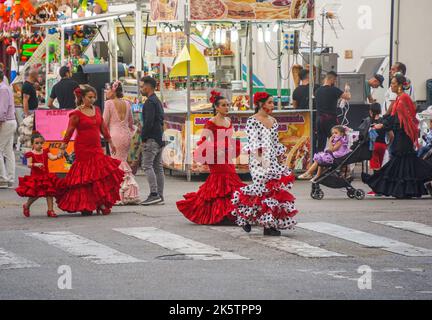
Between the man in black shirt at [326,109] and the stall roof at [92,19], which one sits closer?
the man in black shirt at [326,109]

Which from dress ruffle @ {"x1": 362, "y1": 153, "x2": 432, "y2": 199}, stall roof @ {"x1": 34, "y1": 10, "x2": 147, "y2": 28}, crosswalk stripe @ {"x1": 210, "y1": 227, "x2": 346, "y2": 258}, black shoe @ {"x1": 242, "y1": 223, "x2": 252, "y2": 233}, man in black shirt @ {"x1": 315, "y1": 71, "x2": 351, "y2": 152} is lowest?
crosswalk stripe @ {"x1": 210, "y1": 227, "x2": 346, "y2": 258}

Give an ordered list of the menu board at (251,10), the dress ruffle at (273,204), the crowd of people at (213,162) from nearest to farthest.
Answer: the dress ruffle at (273,204) → the crowd of people at (213,162) → the menu board at (251,10)

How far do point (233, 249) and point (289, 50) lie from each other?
40.6 ft

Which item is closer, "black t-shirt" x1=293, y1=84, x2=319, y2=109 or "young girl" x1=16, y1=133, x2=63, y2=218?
"young girl" x1=16, y1=133, x2=63, y2=218

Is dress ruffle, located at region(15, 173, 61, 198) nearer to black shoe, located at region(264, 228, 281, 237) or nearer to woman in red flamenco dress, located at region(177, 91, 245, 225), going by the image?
woman in red flamenco dress, located at region(177, 91, 245, 225)

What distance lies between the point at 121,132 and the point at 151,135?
51cm

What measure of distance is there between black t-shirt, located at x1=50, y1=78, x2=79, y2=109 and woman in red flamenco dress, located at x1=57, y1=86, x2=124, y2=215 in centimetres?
691

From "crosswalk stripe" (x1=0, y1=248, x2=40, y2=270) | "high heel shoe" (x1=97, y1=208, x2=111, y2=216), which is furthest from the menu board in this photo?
"crosswalk stripe" (x1=0, y1=248, x2=40, y2=270)

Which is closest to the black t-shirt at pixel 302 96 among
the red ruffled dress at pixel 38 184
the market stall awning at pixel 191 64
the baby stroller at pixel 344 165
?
the market stall awning at pixel 191 64

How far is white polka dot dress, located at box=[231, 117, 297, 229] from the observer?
47.3 feet

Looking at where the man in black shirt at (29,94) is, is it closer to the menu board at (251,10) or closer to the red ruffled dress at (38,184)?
the menu board at (251,10)

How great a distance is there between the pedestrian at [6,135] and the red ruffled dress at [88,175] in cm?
458

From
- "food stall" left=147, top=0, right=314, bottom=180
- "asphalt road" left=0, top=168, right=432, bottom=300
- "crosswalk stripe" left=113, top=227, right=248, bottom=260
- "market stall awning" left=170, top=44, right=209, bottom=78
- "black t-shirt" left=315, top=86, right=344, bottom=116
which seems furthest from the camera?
"black t-shirt" left=315, top=86, right=344, bottom=116

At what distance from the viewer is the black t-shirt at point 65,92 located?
23.7 metres
